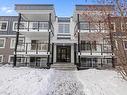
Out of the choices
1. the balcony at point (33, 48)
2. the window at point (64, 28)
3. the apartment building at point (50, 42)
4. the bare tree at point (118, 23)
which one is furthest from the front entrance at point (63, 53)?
the bare tree at point (118, 23)

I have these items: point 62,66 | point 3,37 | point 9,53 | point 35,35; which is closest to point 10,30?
point 3,37

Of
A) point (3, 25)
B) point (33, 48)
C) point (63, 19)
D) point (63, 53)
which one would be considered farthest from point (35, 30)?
point (3, 25)

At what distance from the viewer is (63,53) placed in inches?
810

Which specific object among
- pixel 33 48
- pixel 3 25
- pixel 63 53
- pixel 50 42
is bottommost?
pixel 63 53

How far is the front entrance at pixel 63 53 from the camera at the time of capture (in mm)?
20355

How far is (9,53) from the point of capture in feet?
75.7

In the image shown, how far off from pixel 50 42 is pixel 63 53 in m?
2.77

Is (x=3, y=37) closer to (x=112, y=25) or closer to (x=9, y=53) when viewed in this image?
(x=9, y=53)

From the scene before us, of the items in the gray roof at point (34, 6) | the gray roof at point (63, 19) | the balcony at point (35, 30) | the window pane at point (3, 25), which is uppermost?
the gray roof at point (34, 6)

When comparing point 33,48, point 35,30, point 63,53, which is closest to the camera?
point 35,30

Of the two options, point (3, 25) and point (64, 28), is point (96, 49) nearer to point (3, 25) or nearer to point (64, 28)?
point (64, 28)

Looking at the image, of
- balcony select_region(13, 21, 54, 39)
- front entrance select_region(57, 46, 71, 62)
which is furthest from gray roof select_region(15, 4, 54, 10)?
front entrance select_region(57, 46, 71, 62)

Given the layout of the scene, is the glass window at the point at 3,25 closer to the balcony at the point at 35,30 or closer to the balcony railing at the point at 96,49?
the balcony at the point at 35,30

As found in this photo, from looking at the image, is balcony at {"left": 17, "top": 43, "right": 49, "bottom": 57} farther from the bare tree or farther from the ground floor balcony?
the bare tree
